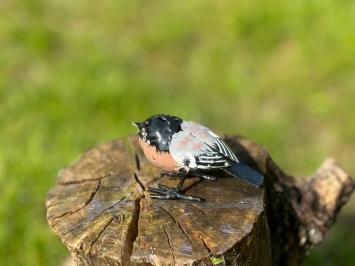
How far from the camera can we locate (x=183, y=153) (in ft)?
8.18

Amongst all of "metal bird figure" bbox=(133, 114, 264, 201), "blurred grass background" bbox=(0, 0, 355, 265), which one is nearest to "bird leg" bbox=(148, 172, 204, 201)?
"metal bird figure" bbox=(133, 114, 264, 201)

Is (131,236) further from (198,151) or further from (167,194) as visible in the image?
(198,151)

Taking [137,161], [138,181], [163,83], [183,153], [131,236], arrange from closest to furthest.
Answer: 1. [131,236]
2. [183,153]
3. [138,181]
4. [137,161]
5. [163,83]

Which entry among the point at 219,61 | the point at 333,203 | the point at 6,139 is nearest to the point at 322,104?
the point at 219,61

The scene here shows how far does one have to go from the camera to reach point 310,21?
6184 millimetres

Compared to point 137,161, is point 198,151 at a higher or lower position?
lower

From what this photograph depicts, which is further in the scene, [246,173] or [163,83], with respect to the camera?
[163,83]

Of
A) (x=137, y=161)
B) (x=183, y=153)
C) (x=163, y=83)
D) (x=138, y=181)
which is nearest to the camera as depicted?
(x=183, y=153)

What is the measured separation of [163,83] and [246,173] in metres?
3.46

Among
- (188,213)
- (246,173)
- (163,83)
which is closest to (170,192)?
(188,213)

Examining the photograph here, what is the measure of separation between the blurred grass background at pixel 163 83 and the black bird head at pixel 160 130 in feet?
6.39

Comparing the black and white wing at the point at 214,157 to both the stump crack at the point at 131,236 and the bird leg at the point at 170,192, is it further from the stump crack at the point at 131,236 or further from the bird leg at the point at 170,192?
the stump crack at the point at 131,236

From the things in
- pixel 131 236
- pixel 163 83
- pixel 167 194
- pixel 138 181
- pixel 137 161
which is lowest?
pixel 131 236

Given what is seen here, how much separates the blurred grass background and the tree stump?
1.42 metres
